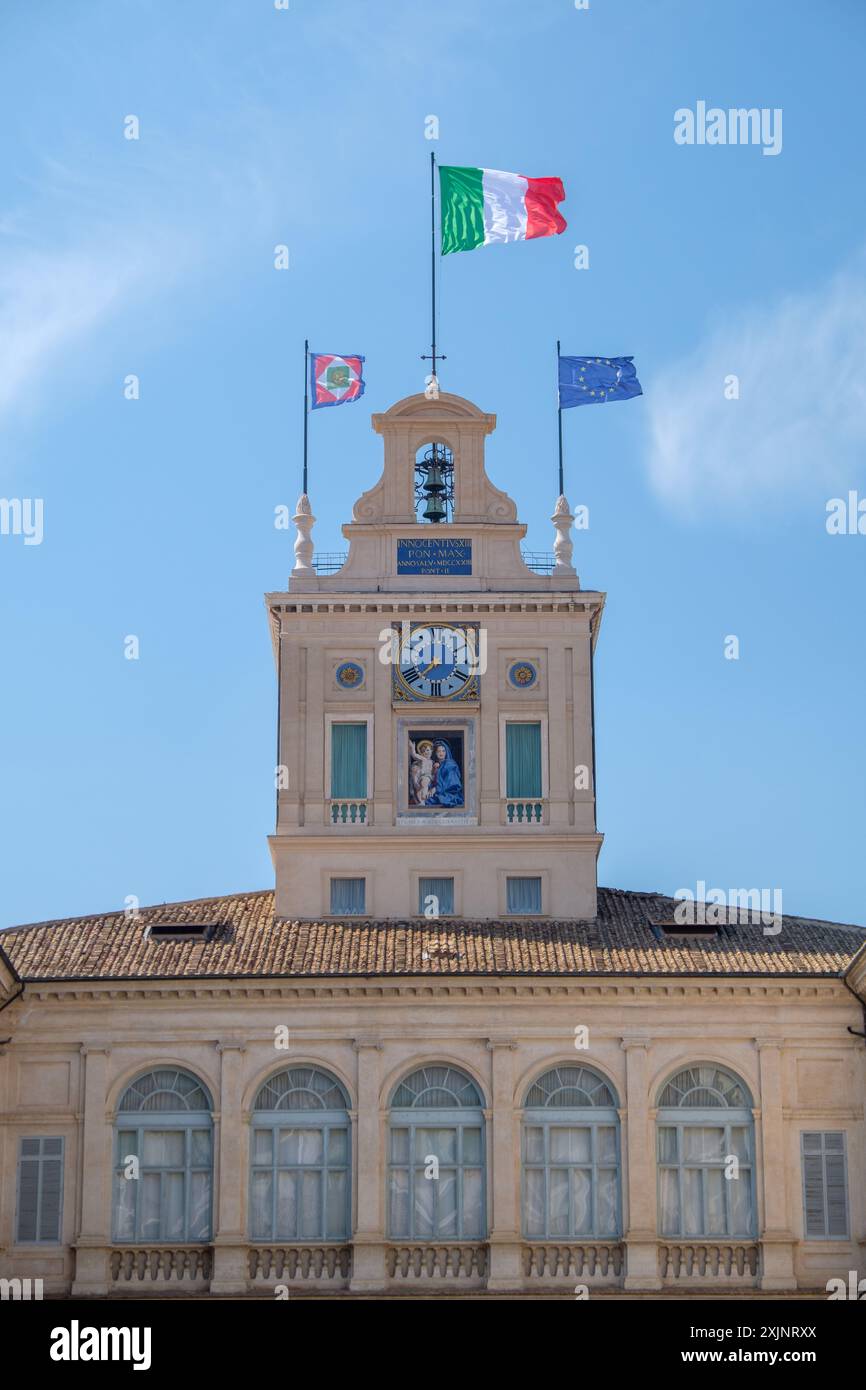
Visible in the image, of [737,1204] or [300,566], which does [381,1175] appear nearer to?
[737,1204]

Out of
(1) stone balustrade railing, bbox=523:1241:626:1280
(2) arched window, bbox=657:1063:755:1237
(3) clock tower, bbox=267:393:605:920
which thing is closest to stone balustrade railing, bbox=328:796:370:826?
(3) clock tower, bbox=267:393:605:920

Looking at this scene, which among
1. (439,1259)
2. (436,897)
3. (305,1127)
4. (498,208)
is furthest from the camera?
(498,208)

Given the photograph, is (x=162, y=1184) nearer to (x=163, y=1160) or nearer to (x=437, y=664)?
(x=163, y=1160)

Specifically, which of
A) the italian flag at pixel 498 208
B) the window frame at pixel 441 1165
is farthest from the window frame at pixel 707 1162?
the italian flag at pixel 498 208

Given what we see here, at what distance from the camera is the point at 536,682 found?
66812 millimetres

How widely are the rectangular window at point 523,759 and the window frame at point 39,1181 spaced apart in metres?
13.5

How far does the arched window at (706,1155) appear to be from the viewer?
60.2 m

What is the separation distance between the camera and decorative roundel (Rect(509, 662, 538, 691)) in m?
66.8

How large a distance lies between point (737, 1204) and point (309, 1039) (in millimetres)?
9868

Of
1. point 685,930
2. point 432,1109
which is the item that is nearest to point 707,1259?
point 432,1109

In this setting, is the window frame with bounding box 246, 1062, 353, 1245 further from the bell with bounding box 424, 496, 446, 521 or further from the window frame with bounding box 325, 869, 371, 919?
the bell with bounding box 424, 496, 446, 521

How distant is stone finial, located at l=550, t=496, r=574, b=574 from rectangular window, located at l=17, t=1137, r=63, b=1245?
18.4 m

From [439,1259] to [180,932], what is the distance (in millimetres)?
9552

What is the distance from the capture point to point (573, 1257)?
196 ft
